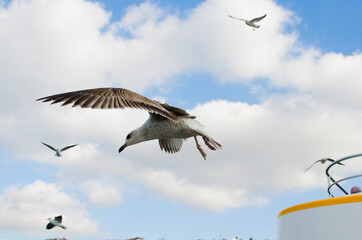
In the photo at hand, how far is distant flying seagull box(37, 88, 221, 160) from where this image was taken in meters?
9.76

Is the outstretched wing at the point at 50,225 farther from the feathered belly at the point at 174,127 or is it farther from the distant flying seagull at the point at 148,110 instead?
the feathered belly at the point at 174,127

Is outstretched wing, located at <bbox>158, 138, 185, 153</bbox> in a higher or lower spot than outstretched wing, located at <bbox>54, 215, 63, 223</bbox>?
higher

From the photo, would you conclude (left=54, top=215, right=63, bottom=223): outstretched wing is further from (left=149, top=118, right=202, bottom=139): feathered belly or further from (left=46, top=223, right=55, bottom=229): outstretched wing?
(left=149, top=118, right=202, bottom=139): feathered belly

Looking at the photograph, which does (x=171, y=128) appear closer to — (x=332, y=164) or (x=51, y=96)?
(x=51, y=96)

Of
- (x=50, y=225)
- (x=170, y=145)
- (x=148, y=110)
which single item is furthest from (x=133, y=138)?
(x=50, y=225)

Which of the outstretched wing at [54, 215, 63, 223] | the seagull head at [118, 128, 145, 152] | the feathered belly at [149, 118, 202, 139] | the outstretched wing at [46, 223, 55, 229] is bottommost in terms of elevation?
the outstretched wing at [46, 223, 55, 229]

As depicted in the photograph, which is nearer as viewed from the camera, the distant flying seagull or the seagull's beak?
the distant flying seagull

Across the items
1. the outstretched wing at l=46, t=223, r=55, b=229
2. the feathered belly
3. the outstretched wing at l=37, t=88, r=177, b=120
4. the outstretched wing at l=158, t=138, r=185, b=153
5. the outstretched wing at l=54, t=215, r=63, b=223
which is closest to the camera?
the outstretched wing at l=37, t=88, r=177, b=120

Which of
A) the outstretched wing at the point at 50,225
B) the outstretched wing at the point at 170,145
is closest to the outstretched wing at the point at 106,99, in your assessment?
the outstretched wing at the point at 170,145

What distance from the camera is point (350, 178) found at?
7785mm

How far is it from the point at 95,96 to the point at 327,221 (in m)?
5.44

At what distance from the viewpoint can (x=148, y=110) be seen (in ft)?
33.4

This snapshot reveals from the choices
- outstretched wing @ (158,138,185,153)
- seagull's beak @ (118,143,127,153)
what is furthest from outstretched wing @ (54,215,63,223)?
seagull's beak @ (118,143,127,153)

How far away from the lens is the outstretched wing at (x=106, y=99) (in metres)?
9.58
